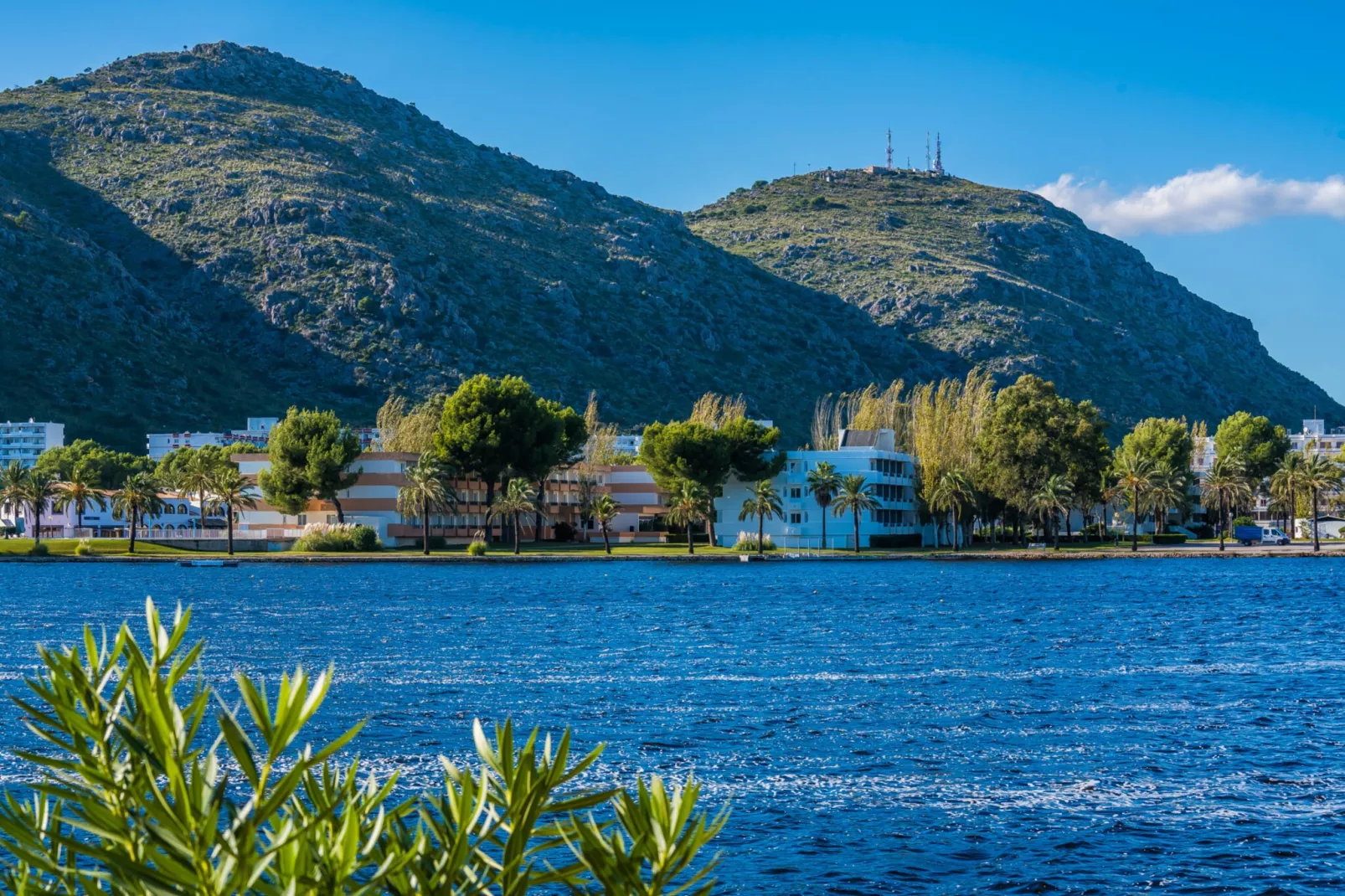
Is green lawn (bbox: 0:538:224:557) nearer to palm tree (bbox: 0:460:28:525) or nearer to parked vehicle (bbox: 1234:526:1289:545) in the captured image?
palm tree (bbox: 0:460:28:525)

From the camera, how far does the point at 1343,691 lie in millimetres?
42969

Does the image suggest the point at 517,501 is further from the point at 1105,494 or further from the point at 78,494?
the point at 1105,494

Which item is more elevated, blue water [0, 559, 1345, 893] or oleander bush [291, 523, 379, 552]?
oleander bush [291, 523, 379, 552]

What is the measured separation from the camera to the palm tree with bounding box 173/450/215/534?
129 meters

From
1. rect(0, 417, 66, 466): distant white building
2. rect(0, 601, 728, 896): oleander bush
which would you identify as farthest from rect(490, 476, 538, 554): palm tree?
rect(0, 601, 728, 896): oleander bush

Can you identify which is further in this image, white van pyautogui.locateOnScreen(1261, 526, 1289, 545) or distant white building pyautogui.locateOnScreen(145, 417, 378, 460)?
distant white building pyautogui.locateOnScreen(145, 417, 378, 460)

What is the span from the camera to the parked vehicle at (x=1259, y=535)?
502ft

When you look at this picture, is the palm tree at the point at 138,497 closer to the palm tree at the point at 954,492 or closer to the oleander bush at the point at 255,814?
the palm tree at the point at 954,492

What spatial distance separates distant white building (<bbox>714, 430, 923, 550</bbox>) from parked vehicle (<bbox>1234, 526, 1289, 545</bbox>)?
40634 mm

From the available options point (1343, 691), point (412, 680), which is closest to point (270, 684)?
point (412, 680)

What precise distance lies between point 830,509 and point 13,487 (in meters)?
73.7

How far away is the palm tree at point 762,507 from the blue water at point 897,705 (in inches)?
1299

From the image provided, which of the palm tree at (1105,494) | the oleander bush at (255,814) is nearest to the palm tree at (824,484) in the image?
the palm tree at (1105,494)

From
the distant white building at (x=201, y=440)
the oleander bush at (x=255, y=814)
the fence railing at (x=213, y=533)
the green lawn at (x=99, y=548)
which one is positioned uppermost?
the distant white building at (x=201, y=440)
